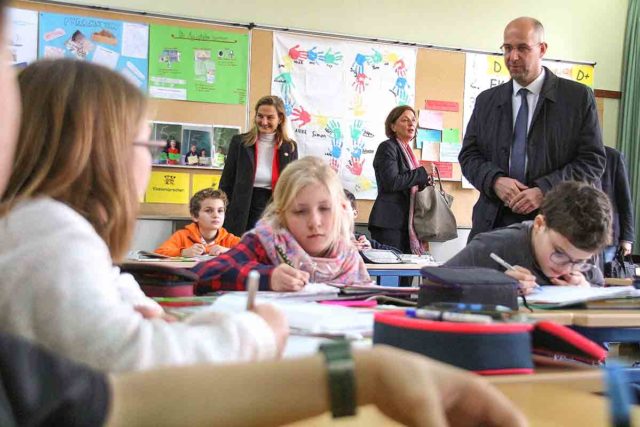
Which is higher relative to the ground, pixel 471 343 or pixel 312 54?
pixel 312 54

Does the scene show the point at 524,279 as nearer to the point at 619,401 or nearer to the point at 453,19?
the point at 619,401

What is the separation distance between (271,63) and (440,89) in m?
1.44

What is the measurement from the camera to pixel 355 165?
19.2 feet

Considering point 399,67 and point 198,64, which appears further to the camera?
point 399,67

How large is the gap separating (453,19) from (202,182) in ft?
8.22

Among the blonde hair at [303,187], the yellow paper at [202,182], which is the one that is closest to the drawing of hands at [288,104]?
the yellow paper at [202,182]

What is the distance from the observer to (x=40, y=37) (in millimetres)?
5027

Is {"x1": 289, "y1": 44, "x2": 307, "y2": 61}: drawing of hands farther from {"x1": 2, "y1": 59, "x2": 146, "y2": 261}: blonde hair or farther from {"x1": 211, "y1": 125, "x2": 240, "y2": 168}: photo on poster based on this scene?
{"x1": 2, "y1": 59, "x2": 146, "y2": 261}: blonde hair

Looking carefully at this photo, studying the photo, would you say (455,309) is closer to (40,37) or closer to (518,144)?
(518,144)

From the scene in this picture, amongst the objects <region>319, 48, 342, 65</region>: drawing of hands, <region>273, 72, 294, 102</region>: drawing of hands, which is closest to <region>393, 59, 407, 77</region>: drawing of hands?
<region>319, 48, 342, 65</region>: drawing of hands

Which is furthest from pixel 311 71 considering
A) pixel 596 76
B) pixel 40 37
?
pixel 596 76

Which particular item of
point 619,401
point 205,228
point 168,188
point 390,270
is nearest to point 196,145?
point 168,188

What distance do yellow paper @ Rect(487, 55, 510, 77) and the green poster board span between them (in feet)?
6.80

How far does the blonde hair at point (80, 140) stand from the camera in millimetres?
977
